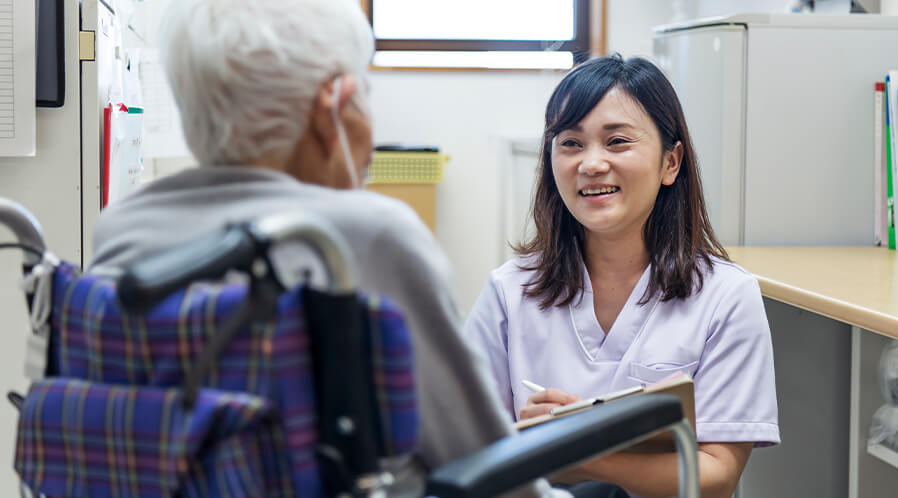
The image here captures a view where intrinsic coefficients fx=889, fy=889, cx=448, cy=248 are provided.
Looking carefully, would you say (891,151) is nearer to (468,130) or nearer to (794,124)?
(794,124)

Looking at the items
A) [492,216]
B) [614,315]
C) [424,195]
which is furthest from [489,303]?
[492,216]

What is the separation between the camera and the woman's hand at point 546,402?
1169 mm

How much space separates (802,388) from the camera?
6.08ft

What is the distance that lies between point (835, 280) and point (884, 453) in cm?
32

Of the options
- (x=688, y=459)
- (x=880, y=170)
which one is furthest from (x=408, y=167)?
(x=688, y=459)

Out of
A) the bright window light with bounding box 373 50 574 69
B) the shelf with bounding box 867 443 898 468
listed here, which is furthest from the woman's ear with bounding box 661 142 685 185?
the bright window light with bounding box 373 50 574 69

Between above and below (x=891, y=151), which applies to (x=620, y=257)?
below

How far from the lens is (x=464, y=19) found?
13.4 feet

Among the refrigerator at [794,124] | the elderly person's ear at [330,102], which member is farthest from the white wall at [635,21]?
the elderly person's ear at [330,102]

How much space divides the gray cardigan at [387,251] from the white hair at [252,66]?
0.10ft

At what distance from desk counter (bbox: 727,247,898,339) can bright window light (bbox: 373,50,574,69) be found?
2.12 metres

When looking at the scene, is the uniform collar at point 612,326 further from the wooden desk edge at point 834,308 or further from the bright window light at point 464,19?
the bright window light at point 464,19

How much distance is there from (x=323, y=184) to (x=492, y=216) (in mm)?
3276

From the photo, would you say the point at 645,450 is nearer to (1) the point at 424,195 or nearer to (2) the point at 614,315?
(2) the point at 614,315
